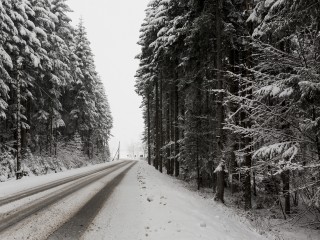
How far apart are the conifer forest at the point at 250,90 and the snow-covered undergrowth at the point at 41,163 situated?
34.1 feet

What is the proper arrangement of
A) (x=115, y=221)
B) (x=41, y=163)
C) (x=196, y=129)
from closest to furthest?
(x=115, y=221) → (x=196, y=129) → (x=41, y=163)

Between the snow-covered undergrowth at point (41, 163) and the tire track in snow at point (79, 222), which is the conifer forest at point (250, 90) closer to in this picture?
the tire track in snow at point (79, 222)

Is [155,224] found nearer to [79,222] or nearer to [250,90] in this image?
[79,222]

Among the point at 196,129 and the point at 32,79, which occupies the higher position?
the point at 32,79

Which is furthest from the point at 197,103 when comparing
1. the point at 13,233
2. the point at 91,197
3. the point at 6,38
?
the point at 13,233

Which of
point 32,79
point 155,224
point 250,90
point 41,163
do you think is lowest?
point 155,224

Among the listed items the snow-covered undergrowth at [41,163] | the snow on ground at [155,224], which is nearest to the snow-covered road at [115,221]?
the snow on ground at [155,224]

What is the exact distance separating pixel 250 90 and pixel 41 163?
19.5 metres

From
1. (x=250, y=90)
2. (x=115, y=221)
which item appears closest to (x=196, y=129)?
(x=250, y=90)

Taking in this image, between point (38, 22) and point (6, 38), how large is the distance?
17.9 feet

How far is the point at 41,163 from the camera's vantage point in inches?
1003

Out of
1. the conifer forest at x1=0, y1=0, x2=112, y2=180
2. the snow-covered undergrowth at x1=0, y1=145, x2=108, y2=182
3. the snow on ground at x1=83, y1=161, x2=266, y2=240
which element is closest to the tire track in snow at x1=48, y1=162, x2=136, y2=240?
the snow on ground at x1=83, y1=161, x2=266, y2=240

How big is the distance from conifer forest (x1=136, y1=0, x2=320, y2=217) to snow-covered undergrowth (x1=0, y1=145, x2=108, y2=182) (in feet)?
34.1

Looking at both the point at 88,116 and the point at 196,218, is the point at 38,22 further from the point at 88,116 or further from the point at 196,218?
the point at 196,218
